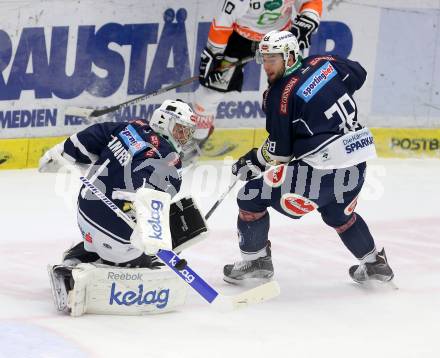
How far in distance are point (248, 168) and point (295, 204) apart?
0.30m

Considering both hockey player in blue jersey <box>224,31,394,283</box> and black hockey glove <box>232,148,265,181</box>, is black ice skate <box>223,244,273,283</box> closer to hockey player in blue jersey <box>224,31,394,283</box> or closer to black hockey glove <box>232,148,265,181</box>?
hockey player in blue jersey <box>224,31,394,283</box>

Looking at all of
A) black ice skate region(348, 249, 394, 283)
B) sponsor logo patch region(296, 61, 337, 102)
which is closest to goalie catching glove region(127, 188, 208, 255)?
sponsor logo patch region(296, 61, 337, 102)

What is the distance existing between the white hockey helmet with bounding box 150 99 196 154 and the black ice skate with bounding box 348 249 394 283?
1.19m

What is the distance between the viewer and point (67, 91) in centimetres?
772

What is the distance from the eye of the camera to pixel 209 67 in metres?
7.80

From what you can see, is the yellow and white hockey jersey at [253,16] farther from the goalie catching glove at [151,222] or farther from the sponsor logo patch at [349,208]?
the goalie catching glove at [151,222]

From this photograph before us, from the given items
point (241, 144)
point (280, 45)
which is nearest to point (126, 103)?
point (241, 144)

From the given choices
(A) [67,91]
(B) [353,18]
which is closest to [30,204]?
(A) [67,91]

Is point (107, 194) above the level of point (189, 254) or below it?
above

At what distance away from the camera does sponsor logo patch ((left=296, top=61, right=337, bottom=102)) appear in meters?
5.40

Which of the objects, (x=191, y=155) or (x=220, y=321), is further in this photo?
(x=191, y=155)

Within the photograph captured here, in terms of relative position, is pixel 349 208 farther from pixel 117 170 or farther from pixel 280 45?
pixel 117 170

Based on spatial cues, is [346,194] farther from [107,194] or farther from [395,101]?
[395,101]

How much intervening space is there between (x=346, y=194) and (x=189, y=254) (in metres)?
1.04
